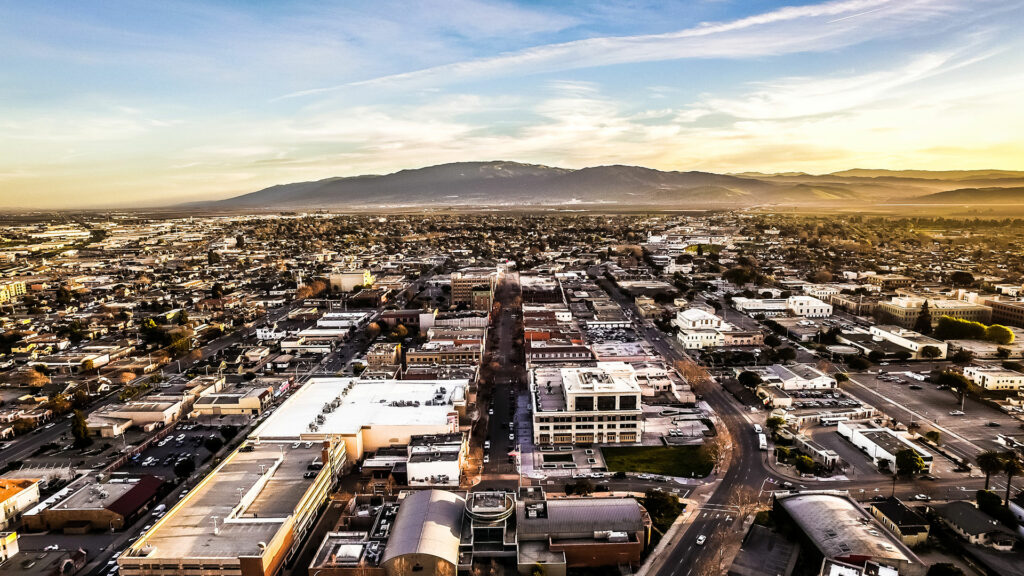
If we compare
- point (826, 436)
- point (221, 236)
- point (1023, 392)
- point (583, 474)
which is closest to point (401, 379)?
point (583, 474)

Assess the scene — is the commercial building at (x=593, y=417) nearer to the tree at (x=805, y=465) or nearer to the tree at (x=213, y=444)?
the tree at (x=805, y=465)

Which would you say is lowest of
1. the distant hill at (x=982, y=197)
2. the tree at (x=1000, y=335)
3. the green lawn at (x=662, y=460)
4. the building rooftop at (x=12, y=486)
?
the green lawn at (x=662, y=460)

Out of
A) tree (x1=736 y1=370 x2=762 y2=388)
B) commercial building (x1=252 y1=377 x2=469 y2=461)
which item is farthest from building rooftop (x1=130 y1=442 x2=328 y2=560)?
tree (x1=736 y1=370 x2=762 y2=388)

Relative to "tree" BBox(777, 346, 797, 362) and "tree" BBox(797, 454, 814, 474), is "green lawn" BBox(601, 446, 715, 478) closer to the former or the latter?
"tree" BBox(797, 454, 814, 474)

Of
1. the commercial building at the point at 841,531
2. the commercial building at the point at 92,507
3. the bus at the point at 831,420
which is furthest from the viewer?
the bus at the point at 831,420

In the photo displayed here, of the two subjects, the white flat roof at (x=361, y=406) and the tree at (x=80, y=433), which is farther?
the tree at (x=80, y=433)

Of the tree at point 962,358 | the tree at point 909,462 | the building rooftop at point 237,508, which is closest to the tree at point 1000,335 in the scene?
the tree at point 962,358

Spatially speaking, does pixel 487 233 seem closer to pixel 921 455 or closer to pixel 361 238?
pixel 361 238

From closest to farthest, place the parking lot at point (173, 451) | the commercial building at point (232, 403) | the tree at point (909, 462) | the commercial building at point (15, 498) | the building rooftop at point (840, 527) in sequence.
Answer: the building rooftop at point (840, 527)
the commercial building at point (15, 498)
the tree at point (909, 462)
the parking lot at point (173, 451)
the commercial building at point (232, 403)

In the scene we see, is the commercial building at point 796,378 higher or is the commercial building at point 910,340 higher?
the commercial building at point 910,340
